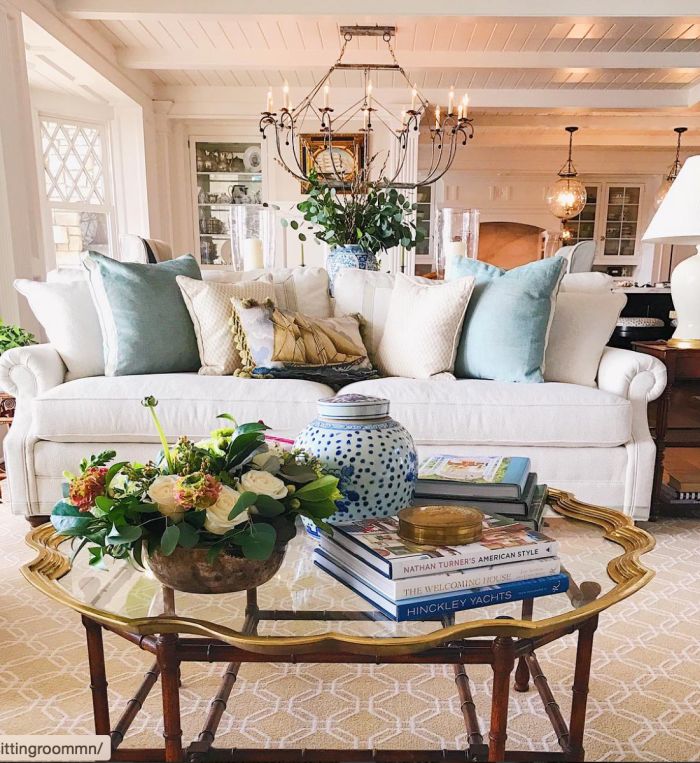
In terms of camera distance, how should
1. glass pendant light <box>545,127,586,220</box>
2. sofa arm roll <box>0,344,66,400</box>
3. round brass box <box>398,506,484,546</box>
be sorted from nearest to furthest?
1. round brass box <box>398,506,484,546</box>
2. sofa arm roll <box>0,344,66,400</box>
3. glass pendant light <box>545,127,586,220</box>

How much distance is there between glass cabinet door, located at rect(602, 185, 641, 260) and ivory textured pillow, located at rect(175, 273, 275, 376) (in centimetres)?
723

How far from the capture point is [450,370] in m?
2.37

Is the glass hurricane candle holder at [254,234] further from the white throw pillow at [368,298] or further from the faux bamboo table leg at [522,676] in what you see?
the faux bamboo table leg at [522,676]

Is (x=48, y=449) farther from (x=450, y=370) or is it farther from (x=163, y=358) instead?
(x=450, y=370)

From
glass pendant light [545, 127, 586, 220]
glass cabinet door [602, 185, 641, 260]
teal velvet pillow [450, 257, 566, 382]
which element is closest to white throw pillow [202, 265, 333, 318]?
teal velvet pillow [450, 257, 566, 382]

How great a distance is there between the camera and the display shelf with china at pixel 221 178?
243 inches

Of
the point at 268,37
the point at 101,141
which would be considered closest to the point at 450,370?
the point at 268,37

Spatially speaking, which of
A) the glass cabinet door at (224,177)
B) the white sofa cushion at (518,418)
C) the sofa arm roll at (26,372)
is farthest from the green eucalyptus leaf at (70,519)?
the glass cabinet door at (224,177)

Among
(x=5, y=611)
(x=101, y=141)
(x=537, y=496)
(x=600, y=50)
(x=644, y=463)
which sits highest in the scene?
(x=600, y=50)

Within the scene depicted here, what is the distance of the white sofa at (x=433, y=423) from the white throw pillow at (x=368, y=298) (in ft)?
1.58

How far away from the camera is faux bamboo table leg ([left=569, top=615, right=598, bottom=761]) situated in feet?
3.04

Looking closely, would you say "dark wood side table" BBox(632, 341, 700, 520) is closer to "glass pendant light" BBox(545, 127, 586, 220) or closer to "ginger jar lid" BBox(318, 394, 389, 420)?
"ginger jar lid" BBox(318, 394, 389, 420)

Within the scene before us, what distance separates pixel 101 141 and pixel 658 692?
566 centimetres

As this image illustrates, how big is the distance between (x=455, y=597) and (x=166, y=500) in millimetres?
391
